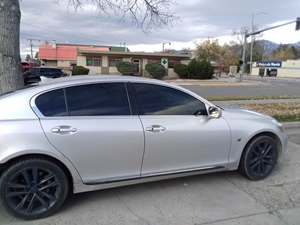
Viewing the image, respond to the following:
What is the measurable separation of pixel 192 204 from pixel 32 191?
6.08ft

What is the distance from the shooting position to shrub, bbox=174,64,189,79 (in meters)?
37.0

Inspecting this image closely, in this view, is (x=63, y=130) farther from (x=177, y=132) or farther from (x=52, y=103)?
(x=177, y=132)

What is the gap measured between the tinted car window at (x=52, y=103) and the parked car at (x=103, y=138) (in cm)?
1

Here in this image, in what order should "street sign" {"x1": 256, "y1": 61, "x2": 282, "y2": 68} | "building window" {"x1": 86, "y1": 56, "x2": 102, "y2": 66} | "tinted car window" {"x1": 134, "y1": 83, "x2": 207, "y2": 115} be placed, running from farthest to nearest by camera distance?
"street sign" {"x1": 256, "y1": 61, "x2": 282, "y2": 68}, "building window" {"x1": 86, "y1": 56, "x2": 102, "y2": 66}, "tinted car window" {"x1": 134, "y1": 83, "x2": 207, "y2": 115}

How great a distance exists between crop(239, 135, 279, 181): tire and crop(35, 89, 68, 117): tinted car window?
8.56 ft

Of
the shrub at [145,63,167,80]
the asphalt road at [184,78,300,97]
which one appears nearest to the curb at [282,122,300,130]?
the asphalt road at [184,78,300,97]

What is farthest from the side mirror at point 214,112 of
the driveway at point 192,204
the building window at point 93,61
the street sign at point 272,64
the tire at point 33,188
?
the street sign at point 272,64

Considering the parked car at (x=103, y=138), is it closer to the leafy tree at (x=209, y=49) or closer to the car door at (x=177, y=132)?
the car door at (x=177, y=132)

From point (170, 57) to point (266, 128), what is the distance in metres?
38.5

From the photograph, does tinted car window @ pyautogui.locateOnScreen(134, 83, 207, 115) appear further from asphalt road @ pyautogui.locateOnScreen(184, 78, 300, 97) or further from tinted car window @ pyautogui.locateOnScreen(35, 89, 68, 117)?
asphalt road @ pyautogui.locateOnScreen(184, 78, 300, 97)

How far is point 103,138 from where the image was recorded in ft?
11.9

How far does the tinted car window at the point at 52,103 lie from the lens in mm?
3516

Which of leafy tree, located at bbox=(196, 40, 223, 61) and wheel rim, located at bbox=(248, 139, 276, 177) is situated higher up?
leafy tree, located at bbox=(196, 40, 223, 61)

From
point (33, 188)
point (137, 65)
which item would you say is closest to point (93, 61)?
point (137, 65)
